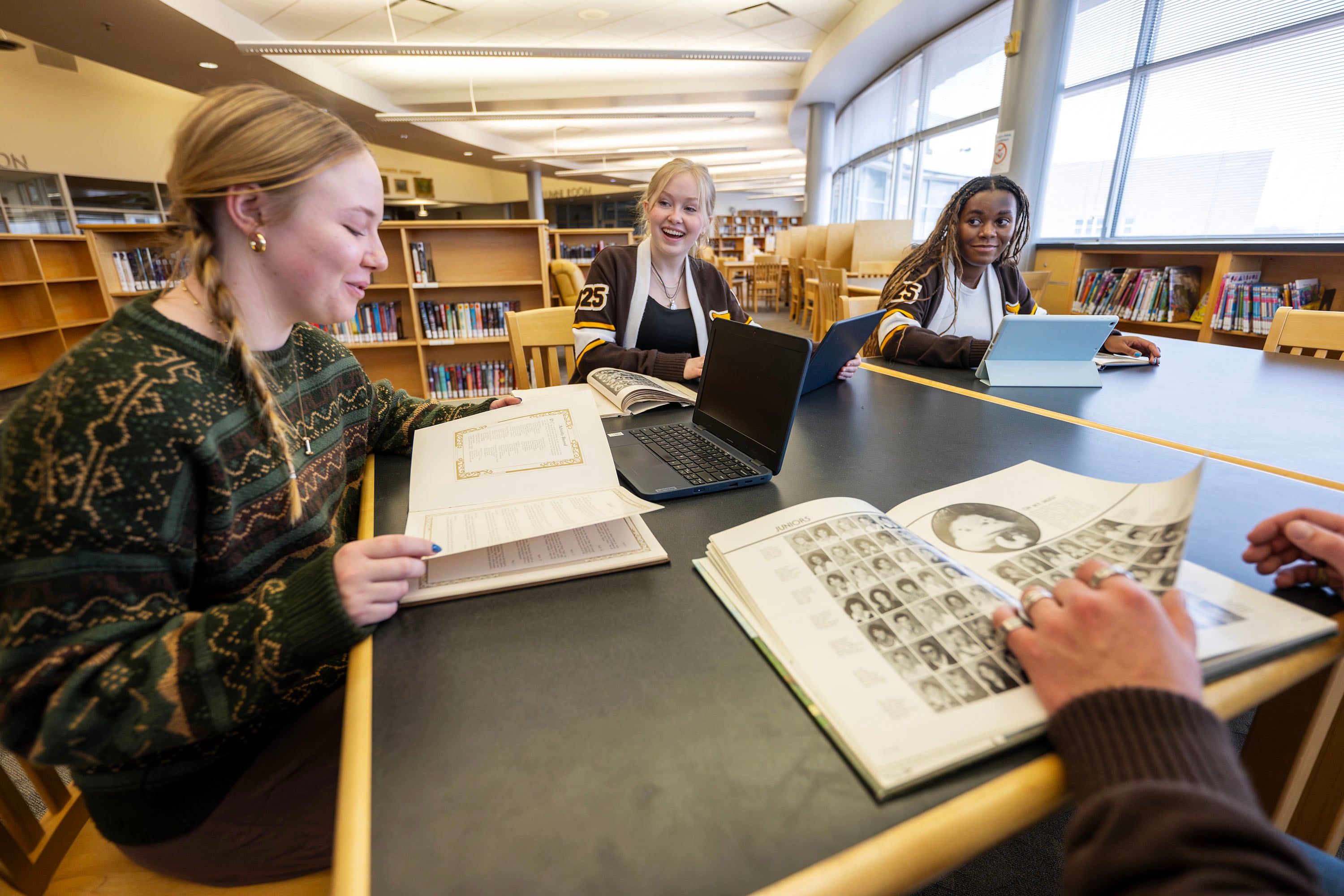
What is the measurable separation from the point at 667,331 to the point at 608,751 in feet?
→ 5.63

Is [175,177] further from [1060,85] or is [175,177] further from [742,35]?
[742,35]

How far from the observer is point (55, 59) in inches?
254

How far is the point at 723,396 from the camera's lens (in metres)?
1.08

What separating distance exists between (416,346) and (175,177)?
11.6 feet

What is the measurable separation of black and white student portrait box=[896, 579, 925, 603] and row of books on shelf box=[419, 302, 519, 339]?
380cm

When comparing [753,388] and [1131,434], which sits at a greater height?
[753,388]

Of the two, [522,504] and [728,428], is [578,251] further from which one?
[522,504]

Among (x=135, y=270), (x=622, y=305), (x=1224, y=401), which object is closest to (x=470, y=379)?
(x=135, y=270)

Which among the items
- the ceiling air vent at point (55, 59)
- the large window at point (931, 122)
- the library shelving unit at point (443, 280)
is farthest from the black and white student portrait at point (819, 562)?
the ceiling air vent at point (55, 59)

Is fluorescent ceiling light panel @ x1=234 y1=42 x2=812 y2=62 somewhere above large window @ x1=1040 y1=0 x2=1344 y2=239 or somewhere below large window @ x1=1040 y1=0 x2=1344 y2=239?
above

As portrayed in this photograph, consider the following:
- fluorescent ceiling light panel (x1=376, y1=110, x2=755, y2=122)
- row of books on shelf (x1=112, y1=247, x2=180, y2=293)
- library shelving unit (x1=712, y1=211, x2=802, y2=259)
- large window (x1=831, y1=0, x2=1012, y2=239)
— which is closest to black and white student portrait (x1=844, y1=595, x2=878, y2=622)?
row of books on shelf (x1=112, y1=247, x2=180, y2=293)

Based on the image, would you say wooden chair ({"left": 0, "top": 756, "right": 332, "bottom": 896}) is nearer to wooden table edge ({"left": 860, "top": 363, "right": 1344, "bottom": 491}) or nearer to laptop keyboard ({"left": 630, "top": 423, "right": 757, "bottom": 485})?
laptop keyboard ({"left": 630, "top": 423, "right": 757, "bottom": 485})

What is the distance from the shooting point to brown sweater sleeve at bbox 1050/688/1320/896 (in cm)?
34

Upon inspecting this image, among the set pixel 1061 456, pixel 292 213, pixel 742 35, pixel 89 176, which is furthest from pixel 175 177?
pixel 89 176
